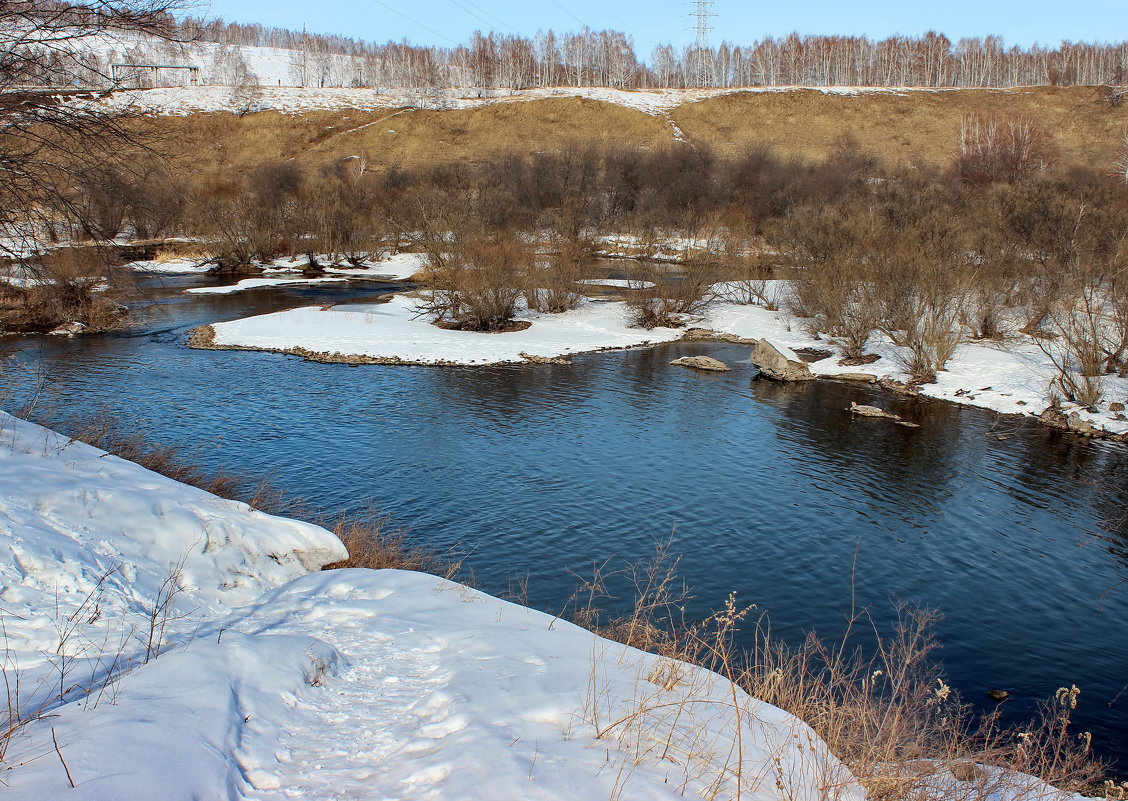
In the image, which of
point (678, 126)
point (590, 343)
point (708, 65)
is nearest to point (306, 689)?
point (590, 343)

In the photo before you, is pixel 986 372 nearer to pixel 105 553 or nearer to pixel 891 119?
pixel 105 553

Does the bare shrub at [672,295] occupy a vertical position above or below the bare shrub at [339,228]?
below

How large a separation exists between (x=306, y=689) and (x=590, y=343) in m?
31.7

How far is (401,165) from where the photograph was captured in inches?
3656

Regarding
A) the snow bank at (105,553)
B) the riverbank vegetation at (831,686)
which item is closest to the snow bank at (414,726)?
the riverbank vegetation at (831,686)

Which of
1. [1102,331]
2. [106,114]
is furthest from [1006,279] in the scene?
[106,114]

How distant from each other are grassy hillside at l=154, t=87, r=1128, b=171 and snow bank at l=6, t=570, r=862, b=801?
9226cm

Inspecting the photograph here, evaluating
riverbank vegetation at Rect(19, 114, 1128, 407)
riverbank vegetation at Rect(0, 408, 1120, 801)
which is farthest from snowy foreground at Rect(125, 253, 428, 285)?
riverbank vegetation at Rect(0, 408, 1120, 801)

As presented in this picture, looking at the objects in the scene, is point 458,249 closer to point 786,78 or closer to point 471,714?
point 471,714

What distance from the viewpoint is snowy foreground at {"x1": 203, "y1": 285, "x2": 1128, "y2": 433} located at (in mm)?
28297

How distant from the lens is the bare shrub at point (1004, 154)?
6356 cm

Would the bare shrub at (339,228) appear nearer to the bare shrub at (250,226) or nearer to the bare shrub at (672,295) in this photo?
the bare shrub at (250,226)

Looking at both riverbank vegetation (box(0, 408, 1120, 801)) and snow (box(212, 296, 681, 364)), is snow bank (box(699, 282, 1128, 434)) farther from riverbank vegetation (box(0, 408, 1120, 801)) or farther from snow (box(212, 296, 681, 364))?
riverbank vegetation (box(0, 408, 1120, 801))

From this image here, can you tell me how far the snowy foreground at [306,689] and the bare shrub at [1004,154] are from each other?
64308 mm
